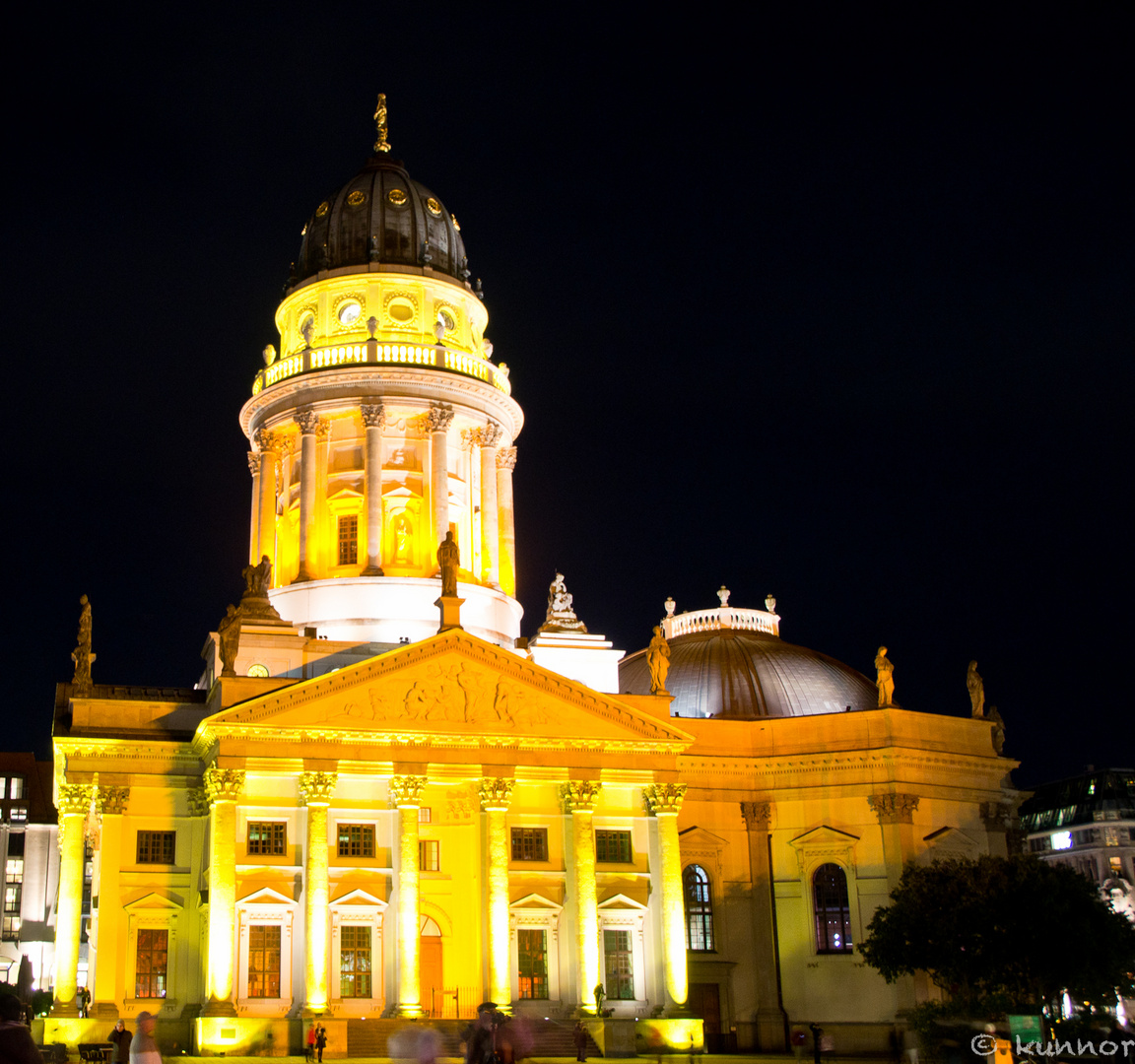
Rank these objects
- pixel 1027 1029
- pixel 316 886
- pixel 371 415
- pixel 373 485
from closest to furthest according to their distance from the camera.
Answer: pixel 1027 1029
pixel 316 886
pixel 373 485
pixel 371 415

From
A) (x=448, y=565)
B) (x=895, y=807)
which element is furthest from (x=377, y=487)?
(x=895, y=807)

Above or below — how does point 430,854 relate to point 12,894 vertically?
below

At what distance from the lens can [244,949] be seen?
47.5m

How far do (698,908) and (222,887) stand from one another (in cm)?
1851

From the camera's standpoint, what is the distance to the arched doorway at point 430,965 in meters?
49.3

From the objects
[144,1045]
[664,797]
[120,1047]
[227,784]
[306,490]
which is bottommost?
[120,1047]

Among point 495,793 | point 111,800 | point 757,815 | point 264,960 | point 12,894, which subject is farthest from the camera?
point 12,894

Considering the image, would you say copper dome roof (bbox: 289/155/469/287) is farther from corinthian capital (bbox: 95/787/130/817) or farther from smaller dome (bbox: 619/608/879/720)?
corinthian capital (bbox: 95/787/130/817)

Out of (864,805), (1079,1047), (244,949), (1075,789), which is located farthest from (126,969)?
(1075,789)

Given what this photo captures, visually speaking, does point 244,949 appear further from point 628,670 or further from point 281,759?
point 628,670

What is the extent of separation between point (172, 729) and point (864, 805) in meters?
25.4

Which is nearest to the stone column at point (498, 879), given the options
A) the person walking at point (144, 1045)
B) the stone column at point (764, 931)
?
the stone column at point (764, 931)

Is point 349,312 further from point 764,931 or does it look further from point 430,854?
point 764,931

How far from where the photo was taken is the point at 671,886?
167ft
